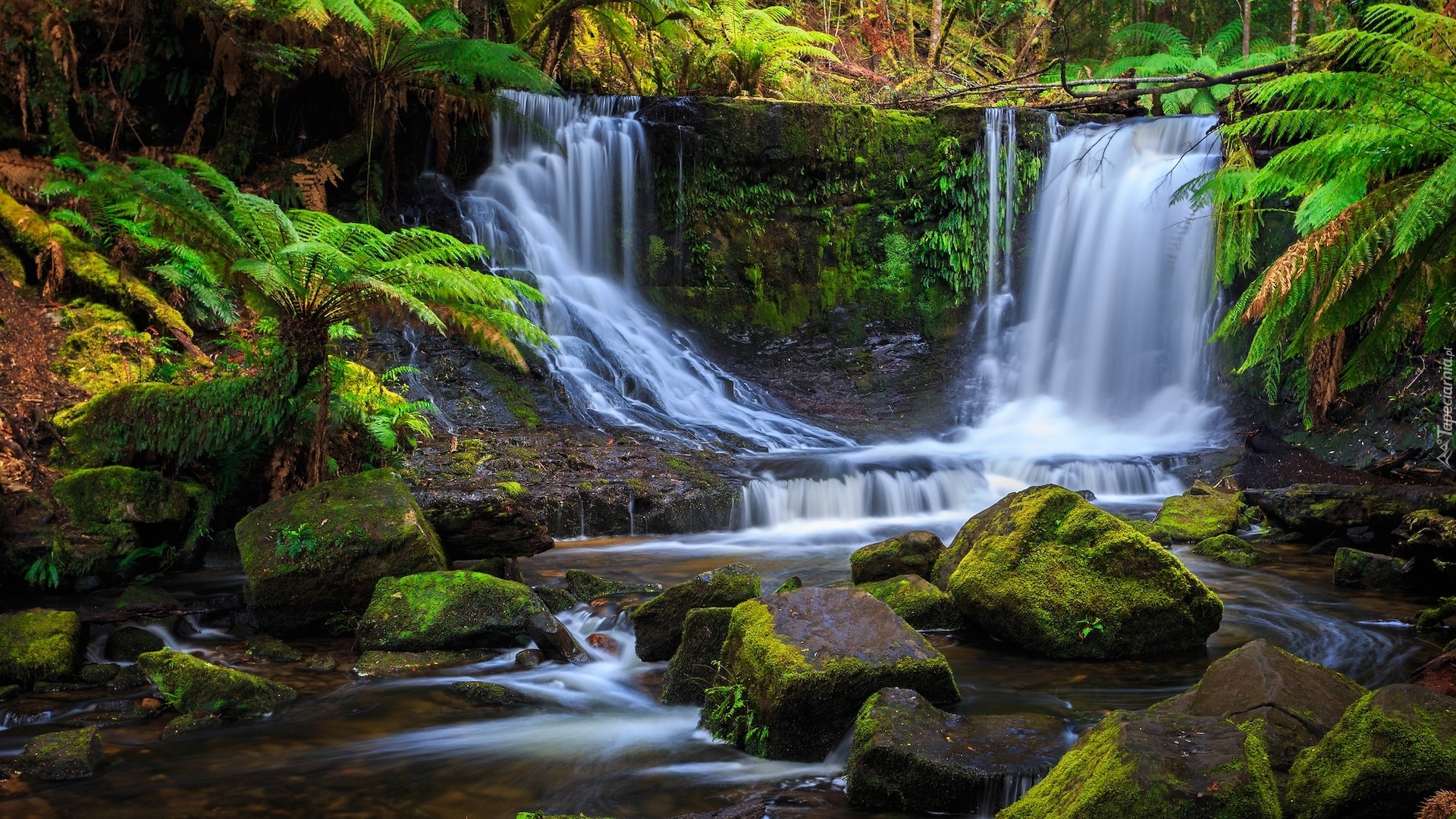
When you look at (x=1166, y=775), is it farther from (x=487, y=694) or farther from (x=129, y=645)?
(x=129, y=645)

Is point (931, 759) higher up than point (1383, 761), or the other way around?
point (1383, 761)

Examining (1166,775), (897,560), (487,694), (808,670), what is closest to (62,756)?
(487,694)

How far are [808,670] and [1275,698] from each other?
162 centimetres

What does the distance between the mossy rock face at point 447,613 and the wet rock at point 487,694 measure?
1.68 ft

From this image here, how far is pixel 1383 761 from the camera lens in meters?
2.59

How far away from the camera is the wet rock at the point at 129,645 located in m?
4.78

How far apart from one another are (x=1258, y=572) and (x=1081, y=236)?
768 cm

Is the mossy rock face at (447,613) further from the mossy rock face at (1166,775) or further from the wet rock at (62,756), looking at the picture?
the mossy rock face at (1166,775)

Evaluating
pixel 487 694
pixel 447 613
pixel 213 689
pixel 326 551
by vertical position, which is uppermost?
pixel 326 551

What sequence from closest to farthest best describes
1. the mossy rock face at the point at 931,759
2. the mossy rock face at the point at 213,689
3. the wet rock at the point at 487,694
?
1. the mossy rock face at the point at 931,759
2. the mossy rock face at the point at 213,689
3. the wet rock at the point at 487,694

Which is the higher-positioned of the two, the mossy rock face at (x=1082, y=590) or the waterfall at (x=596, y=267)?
the waterfall at (x=596, y=267)

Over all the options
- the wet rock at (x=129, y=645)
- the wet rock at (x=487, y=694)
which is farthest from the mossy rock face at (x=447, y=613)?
the wet rock at (x=129, y=645)

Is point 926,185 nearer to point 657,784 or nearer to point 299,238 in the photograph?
point 299,238

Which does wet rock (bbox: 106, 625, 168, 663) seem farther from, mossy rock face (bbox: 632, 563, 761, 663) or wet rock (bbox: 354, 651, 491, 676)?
mossy rock face (bbox: 632, 563, 761, 663)
